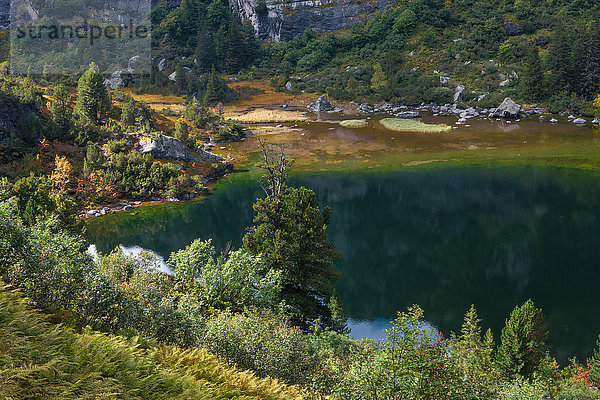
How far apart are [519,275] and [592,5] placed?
9558 centimetres

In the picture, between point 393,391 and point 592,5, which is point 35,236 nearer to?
point 393,391

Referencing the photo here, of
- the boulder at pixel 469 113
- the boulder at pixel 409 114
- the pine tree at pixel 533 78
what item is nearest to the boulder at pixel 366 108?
the boulder at pixel 409 114

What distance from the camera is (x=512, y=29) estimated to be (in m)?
99.8

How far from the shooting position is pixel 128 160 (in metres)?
48.7

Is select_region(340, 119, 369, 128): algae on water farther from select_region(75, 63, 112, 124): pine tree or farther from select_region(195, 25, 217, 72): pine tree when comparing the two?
select_region(195, 25, 217, 72): pine tree

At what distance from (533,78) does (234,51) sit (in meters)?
70.5

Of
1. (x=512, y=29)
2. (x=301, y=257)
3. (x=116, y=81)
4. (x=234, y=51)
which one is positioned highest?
(x=512, y=29)

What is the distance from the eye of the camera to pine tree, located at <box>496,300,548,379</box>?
20000mm

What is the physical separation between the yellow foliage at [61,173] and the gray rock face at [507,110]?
226 ft

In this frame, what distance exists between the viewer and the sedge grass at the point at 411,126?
7444 centimetres

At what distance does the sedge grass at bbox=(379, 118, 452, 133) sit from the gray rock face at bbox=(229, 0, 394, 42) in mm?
57990

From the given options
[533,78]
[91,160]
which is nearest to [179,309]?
[91,160]

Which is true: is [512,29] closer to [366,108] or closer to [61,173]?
[366,108]

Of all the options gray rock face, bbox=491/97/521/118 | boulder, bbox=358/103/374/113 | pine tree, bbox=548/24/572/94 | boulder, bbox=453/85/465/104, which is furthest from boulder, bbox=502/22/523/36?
boulder, bbox=358/103/374/113
